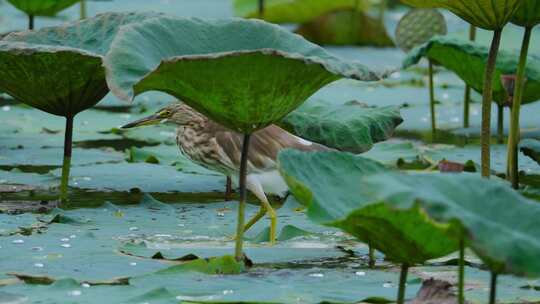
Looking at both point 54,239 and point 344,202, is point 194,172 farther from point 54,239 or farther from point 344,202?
point 344,202

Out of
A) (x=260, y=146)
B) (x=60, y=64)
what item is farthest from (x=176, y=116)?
(x=60, y=64)

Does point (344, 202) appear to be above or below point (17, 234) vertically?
→ above

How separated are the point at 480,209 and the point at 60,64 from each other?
2.07m

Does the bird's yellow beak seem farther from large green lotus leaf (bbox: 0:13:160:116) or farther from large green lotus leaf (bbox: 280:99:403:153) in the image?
large green lotus leaf (bbox: 280:99:403:153)

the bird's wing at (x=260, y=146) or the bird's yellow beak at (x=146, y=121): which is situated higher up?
the bird's wing at (x=260, y=146)

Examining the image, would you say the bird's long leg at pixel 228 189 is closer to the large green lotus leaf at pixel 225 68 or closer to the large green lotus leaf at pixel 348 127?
the large green lotus leaf at pixel 348 127

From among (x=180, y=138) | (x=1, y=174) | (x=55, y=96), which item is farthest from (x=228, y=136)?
(x=1, y=174)

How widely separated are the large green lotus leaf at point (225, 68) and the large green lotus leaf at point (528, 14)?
94 cm

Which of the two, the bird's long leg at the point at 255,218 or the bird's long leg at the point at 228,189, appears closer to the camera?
the bird's long leg at the point at 255,218

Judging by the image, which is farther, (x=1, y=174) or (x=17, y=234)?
(x=1, y=174)

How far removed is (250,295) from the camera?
3.38 m

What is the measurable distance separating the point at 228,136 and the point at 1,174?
103cm

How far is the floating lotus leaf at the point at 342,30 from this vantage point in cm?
1023

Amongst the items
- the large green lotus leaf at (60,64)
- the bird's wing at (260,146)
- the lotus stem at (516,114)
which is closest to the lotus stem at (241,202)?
the large green lotus leaf at (60,64)
